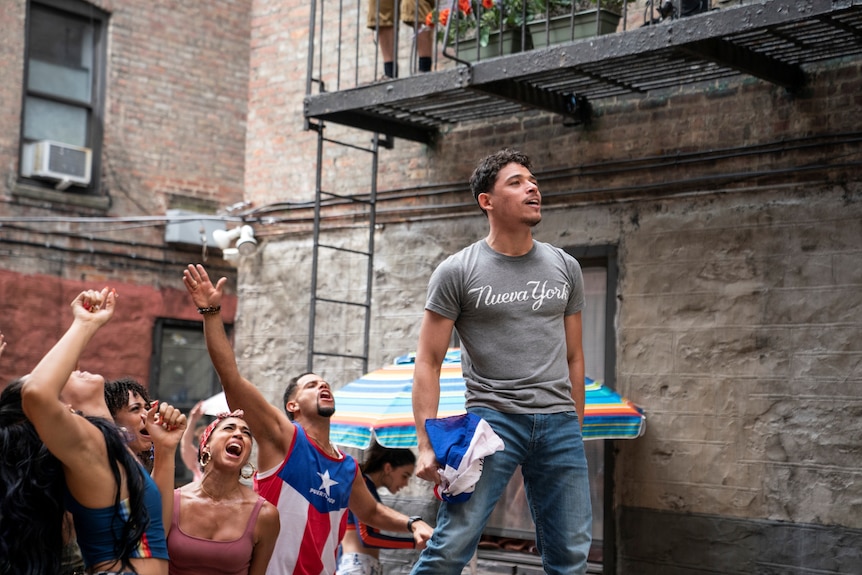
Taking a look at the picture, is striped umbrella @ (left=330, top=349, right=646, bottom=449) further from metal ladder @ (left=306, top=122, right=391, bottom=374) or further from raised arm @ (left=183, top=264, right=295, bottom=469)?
metal ladder @ (left=306, top=122, right=391, bottom=374)

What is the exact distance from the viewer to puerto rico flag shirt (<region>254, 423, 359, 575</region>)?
5836mm

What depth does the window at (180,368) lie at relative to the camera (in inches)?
638

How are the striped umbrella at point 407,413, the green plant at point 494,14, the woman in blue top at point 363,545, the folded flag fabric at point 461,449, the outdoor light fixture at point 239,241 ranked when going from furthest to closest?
the outdoor light fixture at point 239,241
the green plant at point 494,14
the striped umbrella at point 407,413
the woman in blue top at point 363,545
the folded flag fabric at point 461,449

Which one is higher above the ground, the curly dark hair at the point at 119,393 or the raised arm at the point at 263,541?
the curly dark hair at the point at 119,393

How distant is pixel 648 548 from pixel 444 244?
3.32 meters

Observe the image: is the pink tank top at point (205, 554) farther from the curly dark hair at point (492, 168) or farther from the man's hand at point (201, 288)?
the curly dark hair at point (492, 168)

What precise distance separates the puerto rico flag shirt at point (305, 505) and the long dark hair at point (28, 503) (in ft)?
5.77

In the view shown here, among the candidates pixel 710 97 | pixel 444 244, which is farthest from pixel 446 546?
pixel 444 244

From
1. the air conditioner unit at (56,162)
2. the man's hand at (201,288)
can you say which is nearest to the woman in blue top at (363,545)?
the man's hand at (201,288)

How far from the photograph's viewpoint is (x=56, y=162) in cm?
1489

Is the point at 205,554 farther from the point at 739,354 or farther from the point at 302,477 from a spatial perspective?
the point at 739,354

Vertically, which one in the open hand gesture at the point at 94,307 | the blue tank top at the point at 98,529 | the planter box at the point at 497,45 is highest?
the planter box at the point at 497,45

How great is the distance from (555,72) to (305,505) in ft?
13.5

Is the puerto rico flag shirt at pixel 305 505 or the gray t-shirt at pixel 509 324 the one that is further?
the puerto rico flag shirt at pixel 305 505
